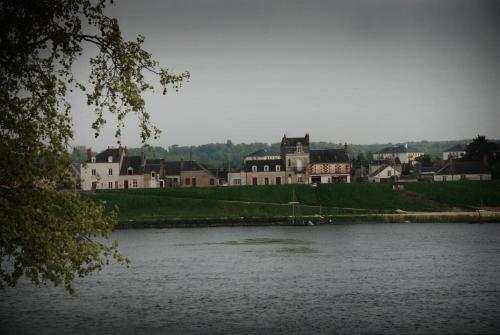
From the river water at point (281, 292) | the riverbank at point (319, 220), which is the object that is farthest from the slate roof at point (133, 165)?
the river water at point (281, 292)

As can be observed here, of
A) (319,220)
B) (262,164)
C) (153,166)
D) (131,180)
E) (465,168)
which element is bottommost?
(319,220)

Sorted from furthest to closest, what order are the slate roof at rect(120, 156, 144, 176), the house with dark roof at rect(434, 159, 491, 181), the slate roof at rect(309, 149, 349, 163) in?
1. the house with dark roof at rect(434, 159, 491, 181)
2. the slate roof at rect(309, 149, 349, 163)
3. the slate roof at rect(120, 156, 144, 176)

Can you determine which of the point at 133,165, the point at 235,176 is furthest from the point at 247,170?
the point at 133,165

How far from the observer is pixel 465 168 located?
153 metres

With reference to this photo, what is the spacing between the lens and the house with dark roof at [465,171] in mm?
149500

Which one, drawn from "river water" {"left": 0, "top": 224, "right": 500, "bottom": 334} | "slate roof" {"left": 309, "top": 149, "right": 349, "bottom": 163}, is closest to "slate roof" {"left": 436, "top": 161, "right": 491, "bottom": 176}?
"slate roof" {"left": 309, "top": 149, "right": 349, "bottom": 163}

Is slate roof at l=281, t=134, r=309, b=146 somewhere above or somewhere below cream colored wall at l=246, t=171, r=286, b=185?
above

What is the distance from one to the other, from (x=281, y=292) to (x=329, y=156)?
106 meters

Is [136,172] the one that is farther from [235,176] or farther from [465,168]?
[465,168]

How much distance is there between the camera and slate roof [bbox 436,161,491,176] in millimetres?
150500

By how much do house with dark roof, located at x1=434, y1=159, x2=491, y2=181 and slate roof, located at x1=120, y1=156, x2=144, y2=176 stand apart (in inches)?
2874

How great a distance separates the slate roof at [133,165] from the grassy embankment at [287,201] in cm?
1867

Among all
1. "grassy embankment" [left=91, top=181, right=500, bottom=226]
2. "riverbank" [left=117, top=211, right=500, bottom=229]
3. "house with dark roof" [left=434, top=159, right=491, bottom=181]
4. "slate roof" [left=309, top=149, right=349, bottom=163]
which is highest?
"slate roof" [left=309, top=149, right=349, bottom=163]

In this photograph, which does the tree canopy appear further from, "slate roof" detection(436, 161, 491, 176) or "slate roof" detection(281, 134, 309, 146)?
"slate roof" detection(436, 161, 491, 176)
